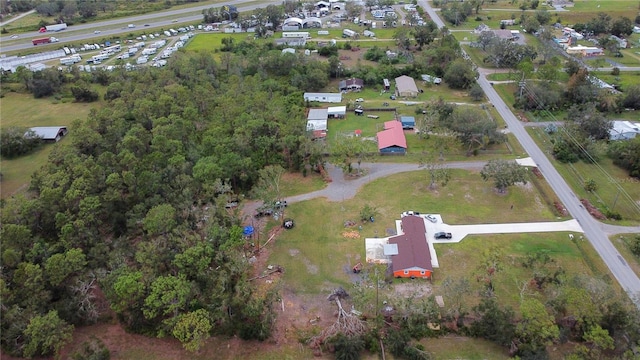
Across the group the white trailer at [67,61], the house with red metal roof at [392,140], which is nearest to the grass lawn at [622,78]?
the house with red metal roof at [392,140]

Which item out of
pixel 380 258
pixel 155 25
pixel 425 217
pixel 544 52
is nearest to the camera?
pixel 380 258

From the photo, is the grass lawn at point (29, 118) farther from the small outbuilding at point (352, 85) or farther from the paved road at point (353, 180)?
the small outbuilding at point (352, 85)

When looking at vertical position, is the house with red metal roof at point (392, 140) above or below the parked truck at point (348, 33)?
below

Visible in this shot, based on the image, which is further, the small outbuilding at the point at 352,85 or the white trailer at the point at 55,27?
the white trailer at the point at 55,27

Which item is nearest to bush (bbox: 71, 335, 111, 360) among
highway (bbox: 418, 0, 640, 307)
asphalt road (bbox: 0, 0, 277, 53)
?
highway (bbox: 418, 0, 640, 307)

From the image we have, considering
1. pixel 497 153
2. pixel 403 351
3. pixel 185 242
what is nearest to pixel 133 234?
pixel 185 242

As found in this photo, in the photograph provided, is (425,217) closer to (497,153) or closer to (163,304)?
(497,153)

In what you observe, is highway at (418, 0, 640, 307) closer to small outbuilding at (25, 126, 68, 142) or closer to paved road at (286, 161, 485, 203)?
paved road at (286, 161, 485, 203)
